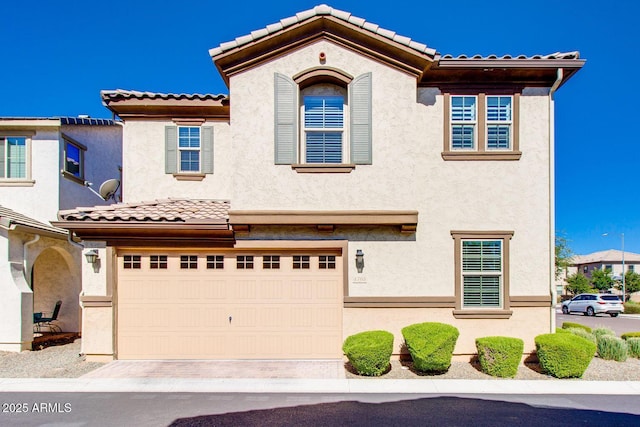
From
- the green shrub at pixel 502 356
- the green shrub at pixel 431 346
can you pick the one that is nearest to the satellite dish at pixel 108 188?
the green shrub at pixel 431 346

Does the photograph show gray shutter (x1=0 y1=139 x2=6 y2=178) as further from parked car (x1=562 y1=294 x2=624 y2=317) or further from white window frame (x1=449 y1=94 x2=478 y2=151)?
parked car (x1=562 y1=294 x2=624 y2=317)

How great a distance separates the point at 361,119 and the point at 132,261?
651 cm

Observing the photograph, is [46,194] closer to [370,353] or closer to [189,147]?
[189,147]

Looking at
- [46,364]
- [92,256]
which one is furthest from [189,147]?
[46,364]

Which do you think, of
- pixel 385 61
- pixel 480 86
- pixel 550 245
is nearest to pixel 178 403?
pixel 385 61

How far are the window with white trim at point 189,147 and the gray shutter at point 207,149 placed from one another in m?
0.19

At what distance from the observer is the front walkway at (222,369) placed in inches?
315

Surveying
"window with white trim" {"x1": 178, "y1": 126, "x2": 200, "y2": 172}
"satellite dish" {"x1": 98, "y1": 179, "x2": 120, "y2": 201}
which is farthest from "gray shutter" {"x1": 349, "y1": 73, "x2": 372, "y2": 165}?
"satellite dish" {"x1": 98, "y1": 179, "x2": 120, "y2": 201}

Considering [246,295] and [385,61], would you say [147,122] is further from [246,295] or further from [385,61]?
[385,61]

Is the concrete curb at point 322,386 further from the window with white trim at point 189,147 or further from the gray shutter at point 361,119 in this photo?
the window with white trim at point 189,147

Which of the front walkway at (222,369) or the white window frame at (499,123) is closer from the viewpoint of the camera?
the front walkway at (222,369)

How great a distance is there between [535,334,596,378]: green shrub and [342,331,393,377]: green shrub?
3.31 m

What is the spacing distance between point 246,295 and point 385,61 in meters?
6.52

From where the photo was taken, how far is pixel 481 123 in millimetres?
9391
